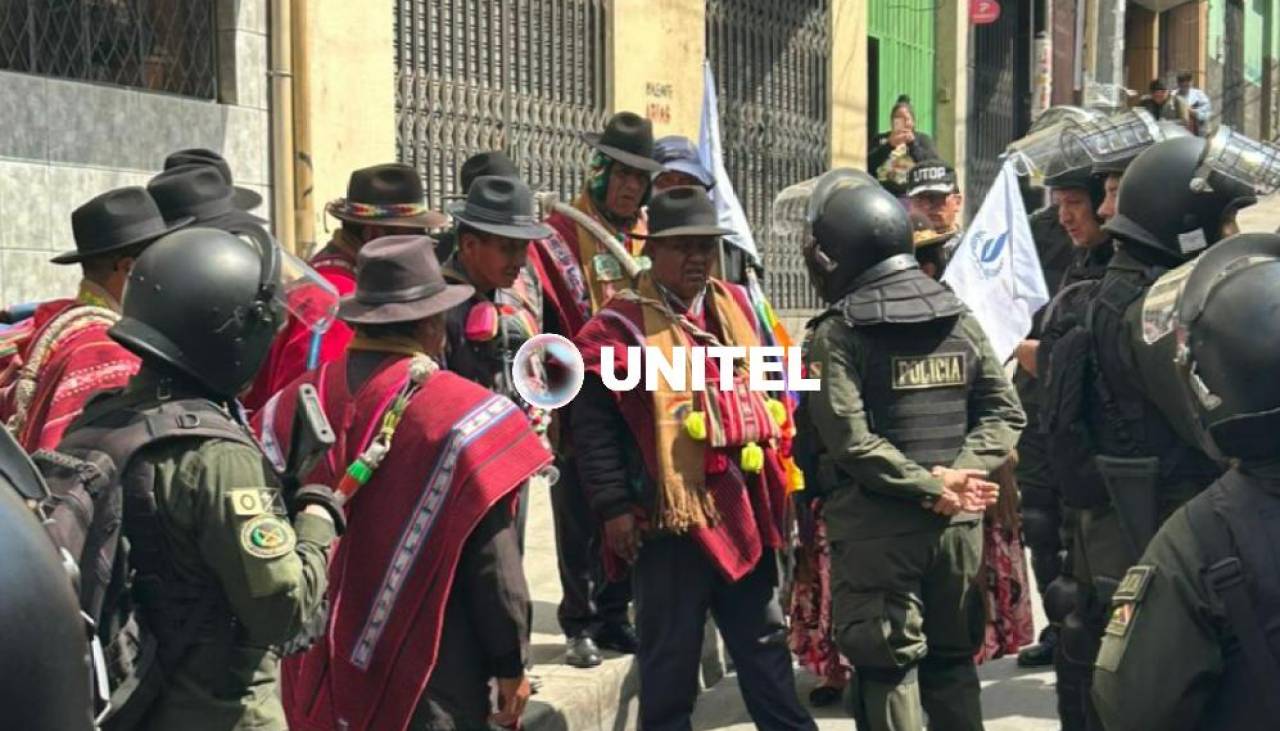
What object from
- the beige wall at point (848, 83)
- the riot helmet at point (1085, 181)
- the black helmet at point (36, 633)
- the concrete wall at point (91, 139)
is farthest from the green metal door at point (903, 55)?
the black helmet at point (36, 633)

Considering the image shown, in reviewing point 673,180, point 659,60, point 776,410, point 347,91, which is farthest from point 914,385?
point 659,60

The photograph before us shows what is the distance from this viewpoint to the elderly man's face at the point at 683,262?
581cm

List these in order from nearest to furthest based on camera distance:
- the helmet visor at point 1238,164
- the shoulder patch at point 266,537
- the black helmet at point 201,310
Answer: the shoulder patch at point 266,537
the black helmet at point 201,310
the helmet visor at point 1238,164

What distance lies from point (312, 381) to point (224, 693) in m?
1.02

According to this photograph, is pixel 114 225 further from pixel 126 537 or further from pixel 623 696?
pixel 623 696

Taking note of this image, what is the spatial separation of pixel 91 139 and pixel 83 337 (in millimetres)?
4405

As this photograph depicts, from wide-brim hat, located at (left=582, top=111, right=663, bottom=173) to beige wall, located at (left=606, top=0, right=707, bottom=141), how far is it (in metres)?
6.13

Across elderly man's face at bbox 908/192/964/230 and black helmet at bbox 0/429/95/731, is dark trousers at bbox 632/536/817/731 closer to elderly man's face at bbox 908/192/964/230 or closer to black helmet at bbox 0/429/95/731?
elderly man's face at bbox 908/192/964/230

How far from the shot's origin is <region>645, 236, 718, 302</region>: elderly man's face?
5.81 meters

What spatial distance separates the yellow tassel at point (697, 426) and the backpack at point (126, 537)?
2174 mm

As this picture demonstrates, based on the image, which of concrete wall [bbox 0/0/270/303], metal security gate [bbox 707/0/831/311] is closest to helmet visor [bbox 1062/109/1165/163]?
concrete wall [bbox 0/0/270/303]

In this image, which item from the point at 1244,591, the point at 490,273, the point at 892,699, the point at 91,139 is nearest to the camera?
the point at 1244,591

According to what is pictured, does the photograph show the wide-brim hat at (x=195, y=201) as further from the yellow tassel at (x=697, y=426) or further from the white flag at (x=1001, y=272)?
the white flag at (x=1001, y=272)

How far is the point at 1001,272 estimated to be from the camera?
8.02 meters
